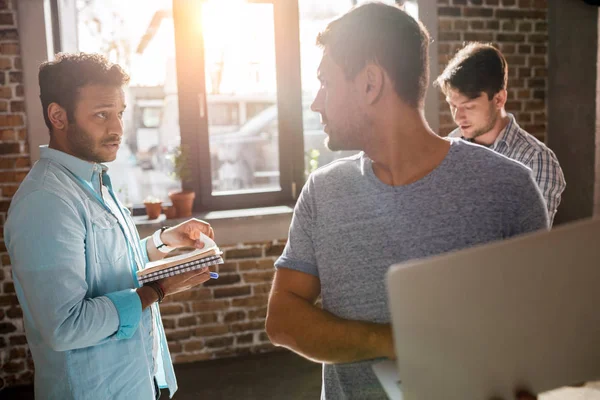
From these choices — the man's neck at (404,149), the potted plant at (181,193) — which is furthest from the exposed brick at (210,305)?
the man's neck at (404,149)

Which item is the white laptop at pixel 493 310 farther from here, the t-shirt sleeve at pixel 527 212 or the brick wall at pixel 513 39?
the brick wall at pixel 513 39

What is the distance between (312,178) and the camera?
3.64ft

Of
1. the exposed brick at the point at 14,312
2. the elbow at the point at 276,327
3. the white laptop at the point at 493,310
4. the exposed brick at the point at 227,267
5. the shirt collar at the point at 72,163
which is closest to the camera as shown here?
the white laptop at the point at 493,310

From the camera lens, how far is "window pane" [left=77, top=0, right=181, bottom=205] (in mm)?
3148

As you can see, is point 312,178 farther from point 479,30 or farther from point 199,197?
point 479,30

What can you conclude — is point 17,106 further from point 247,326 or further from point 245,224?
point 247,326

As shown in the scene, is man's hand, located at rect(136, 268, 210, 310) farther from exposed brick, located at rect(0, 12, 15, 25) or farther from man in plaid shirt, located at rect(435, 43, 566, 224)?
exposed brick, located at rect(0, 12, 15, 25)

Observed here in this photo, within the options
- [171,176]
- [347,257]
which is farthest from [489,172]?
[171,176]

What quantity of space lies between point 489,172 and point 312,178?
0.39 metres

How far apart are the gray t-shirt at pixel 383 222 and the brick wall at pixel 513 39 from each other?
254cm

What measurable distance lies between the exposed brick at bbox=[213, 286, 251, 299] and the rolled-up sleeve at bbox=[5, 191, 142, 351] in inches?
74.3

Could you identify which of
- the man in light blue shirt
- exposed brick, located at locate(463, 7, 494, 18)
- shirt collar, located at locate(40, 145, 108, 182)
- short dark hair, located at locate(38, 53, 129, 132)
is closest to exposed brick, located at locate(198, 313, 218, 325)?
the man in light blue shirt

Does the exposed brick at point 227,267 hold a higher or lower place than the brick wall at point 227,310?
higher

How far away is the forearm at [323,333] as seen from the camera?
92cm
